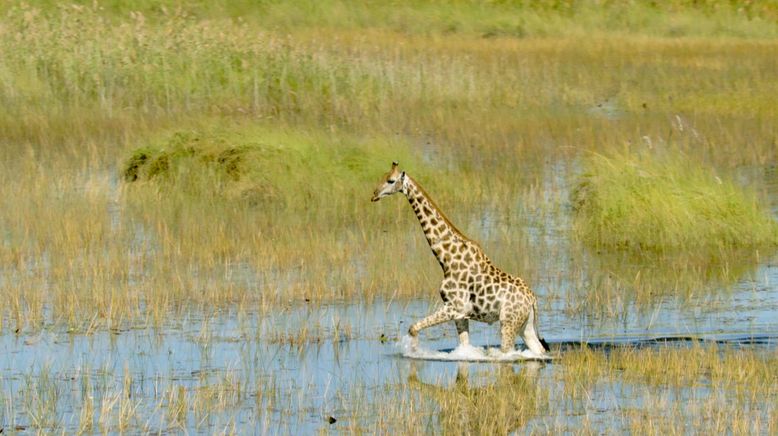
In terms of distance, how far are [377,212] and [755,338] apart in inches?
282

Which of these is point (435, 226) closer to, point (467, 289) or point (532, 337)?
point (467, 289)

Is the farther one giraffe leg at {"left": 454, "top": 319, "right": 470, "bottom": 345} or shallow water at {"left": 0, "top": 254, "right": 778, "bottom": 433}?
giraffe leg at {"left": 454, "top": 319, "right": 470, "bottom": 345}

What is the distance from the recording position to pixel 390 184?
11.6 meters

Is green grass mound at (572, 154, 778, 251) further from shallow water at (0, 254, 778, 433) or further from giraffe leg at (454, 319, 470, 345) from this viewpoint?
giraffe leg at (454, 319, 470, 345)

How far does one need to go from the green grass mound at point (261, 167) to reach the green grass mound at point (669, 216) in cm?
323

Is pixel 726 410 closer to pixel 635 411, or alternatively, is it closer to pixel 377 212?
pixel 635 411

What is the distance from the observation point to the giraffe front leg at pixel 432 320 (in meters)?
11.2

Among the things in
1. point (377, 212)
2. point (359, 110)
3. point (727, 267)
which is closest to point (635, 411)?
point (727, 267)

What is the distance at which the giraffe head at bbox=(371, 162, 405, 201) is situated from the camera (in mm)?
11500

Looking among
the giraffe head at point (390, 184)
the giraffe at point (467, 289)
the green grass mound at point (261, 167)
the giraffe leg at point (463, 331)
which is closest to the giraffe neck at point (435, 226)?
the giraffe at point (467, 289)

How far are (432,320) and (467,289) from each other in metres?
0.40

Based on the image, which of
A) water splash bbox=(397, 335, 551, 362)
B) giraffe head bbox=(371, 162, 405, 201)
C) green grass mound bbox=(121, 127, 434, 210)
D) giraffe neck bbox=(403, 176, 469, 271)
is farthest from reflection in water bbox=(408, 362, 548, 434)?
green grass mound bbox=(121, 127, 434, 210)

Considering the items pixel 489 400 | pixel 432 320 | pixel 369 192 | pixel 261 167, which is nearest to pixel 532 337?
pixel 432 320

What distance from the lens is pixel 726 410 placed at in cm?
947
